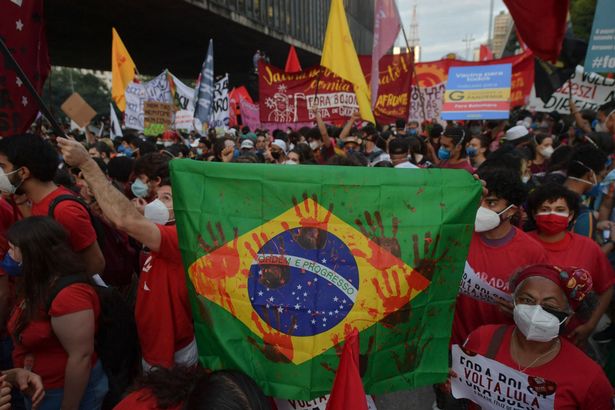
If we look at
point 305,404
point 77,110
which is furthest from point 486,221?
point 77,110

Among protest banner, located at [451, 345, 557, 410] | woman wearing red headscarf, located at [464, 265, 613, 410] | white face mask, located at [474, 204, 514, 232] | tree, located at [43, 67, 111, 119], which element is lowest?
protest banner, located at [451, 345, 557, 410]

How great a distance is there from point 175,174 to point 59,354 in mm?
1110

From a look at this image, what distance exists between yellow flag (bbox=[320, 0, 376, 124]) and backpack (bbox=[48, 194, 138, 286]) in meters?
3.76

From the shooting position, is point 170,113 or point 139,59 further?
point 139,59

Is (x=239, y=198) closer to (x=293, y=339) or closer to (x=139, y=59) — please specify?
(x=293, y=339)

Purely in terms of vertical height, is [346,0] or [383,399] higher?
[346,0]

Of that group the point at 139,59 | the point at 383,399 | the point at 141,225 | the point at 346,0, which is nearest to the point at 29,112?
the point at 141,225

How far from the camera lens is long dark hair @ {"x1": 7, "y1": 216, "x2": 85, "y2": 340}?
196 centimetres

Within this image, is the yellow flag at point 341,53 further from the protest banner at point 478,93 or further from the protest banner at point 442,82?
the protest banner at point 442,82

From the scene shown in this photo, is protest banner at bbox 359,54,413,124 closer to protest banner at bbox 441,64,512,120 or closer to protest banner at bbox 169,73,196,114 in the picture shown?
protest banner at bbox 441,64,512,120

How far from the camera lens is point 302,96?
319 inches

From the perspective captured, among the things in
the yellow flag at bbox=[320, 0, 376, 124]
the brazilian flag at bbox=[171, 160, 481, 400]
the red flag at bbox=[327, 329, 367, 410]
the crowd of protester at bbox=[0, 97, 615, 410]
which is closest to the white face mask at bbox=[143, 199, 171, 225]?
the crowd of protester at bbox=[0, 97, 615, 410]

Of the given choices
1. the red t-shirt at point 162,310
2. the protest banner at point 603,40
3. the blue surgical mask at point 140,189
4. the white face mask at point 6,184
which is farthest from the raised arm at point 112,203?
the protest banner at point 603,40

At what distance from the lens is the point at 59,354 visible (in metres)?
2.05
